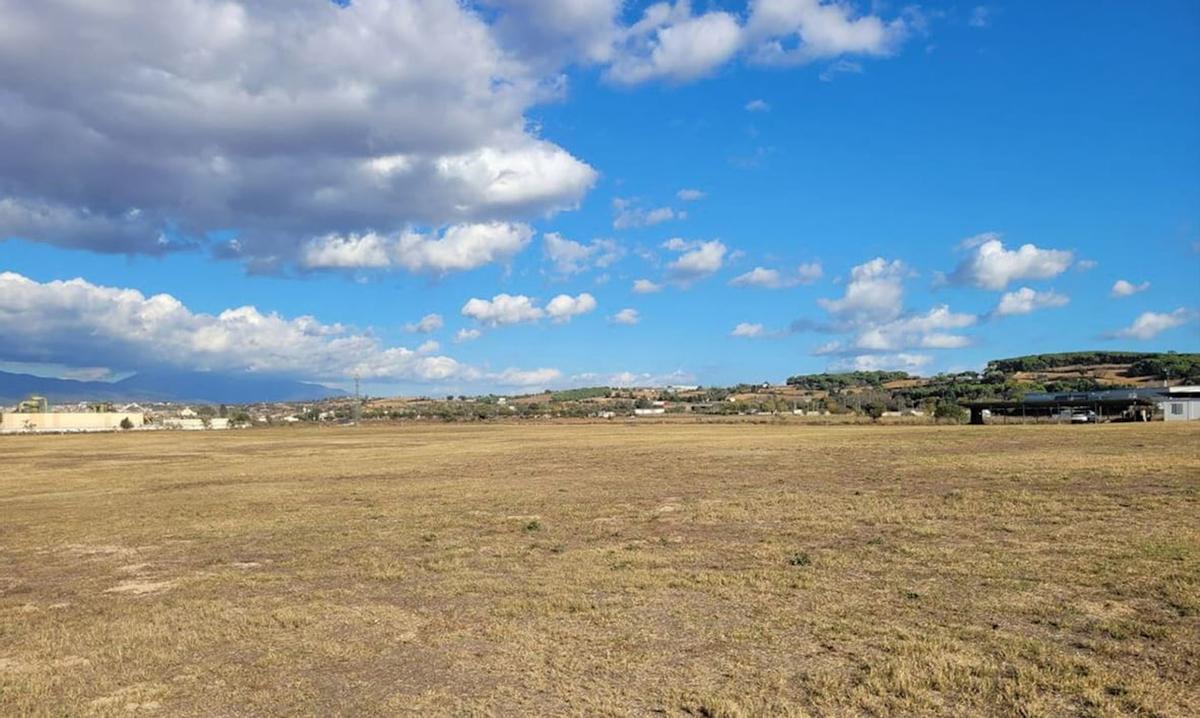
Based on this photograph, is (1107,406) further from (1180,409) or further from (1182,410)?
(1182,410)

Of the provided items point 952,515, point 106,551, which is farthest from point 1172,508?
point 106,551

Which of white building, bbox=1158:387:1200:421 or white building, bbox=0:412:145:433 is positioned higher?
white building, bbox=0:412:145:433

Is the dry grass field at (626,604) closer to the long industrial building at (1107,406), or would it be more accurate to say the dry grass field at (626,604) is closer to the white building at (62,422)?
the long industrial building at (1107,406)

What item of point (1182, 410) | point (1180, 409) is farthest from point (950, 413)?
point (1182, 410)

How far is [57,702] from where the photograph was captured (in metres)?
7.98

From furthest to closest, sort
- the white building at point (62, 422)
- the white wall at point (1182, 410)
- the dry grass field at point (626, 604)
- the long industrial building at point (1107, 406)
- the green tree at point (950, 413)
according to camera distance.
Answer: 1. the white building at point (62, 422)
2. the green tree at point (950, 413)
3. the long industrial building at point (1107, 406)
4. the white wall at point (1182, 410)
5. the dry grass field at point (626, 604)

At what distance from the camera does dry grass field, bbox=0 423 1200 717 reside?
7.82 metres

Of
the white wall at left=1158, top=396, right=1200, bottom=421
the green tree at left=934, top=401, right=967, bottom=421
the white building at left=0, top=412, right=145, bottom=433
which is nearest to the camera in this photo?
the white wall at left=1158, top=396, right=1200, bottom=421

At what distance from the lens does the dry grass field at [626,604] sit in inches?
308

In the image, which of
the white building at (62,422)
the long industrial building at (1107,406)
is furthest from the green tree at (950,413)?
the white building at (62,422)

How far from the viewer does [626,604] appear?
11391 mm

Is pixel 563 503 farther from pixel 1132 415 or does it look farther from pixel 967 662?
pixel 1132 415

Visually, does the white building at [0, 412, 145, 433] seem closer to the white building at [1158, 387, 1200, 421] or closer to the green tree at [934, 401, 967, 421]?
the green tree at [934, 401, 967, 421]

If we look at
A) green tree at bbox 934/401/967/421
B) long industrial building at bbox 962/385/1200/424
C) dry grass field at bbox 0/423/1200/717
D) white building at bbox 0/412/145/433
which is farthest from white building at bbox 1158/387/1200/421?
white building at bbox 0/412/145/433
